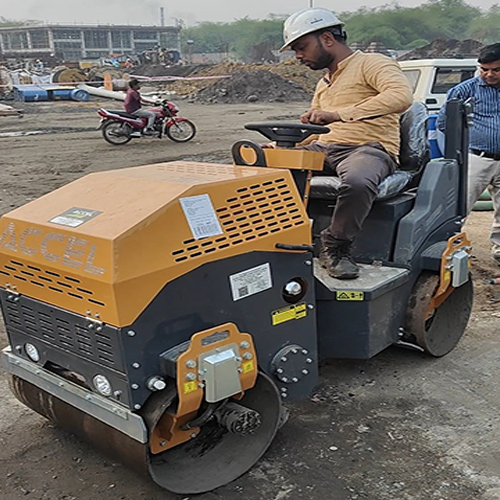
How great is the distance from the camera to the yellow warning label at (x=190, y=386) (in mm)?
2359

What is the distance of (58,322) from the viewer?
2518mm

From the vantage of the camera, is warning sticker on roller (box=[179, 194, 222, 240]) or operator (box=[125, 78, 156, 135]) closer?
warning sticker on roller (box=[179, 194, 222, 240])

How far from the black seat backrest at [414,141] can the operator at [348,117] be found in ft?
0.62

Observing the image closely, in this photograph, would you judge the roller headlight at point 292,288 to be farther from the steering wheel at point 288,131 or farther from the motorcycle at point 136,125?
the motorcycle at point 136,125

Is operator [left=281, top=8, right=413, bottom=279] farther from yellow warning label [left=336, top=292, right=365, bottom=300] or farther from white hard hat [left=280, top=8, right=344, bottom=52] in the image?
yellow warning label [left=336, top=292, right=365, bottom=300]

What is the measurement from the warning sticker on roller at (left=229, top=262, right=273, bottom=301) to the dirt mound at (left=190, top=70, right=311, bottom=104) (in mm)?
23207

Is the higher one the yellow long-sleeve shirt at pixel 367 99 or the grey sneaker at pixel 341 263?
the yellow long-sleeve shirt at pixel 367 99

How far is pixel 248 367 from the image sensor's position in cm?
255

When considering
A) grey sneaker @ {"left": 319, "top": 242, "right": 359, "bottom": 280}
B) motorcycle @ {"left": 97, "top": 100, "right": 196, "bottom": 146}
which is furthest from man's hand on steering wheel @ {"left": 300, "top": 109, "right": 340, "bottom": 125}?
motorcycle @ {"left": 97, "top": 100, "right": 196, "bottom": 146}

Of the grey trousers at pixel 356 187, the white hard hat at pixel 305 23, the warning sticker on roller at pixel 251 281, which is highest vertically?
the white hard hat at pixel 305 23

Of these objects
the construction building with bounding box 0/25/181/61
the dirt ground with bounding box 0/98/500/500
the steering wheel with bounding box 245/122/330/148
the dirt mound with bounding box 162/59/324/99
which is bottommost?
the construction building with bounding box 0/25/181/61

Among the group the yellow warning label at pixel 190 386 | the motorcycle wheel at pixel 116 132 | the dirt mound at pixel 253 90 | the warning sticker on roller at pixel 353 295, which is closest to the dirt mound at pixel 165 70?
the dirt mound at pixel 253 90

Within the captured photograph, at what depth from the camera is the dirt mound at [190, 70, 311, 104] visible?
25.5 meters

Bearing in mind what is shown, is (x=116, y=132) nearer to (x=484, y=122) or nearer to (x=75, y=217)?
(x=484, y=122)
